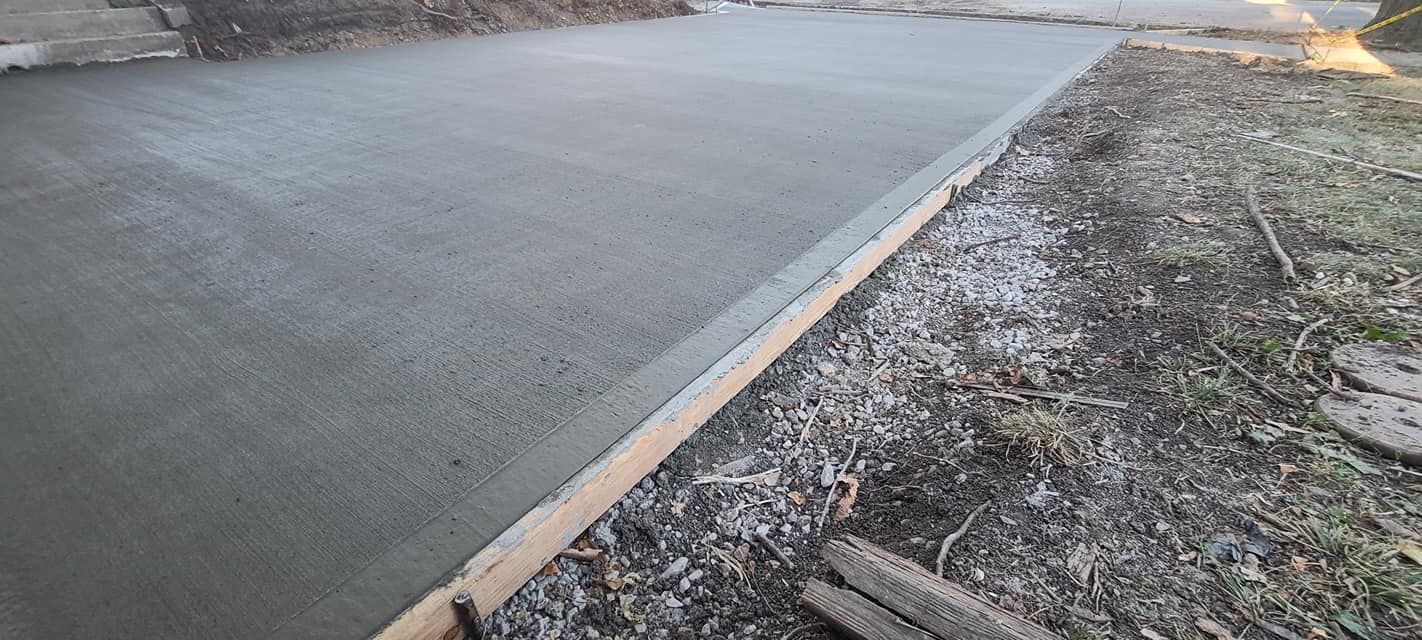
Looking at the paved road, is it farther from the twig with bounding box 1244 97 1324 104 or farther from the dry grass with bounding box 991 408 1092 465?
the dry grass with bounding box 991 408 1092 465

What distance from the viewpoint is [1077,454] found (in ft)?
6.14

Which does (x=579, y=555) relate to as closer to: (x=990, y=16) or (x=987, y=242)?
(x=987, y=242)

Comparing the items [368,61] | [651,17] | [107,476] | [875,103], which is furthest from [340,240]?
[651,17]

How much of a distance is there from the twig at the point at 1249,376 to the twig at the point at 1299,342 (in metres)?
0.15

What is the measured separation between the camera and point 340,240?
2.86 meters

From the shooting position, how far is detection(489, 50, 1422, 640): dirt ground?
148 cm

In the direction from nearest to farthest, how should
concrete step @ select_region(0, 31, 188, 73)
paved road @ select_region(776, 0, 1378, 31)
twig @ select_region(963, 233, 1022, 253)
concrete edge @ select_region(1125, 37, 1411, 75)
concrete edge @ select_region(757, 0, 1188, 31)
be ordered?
twig @ select_region(963, 233, 1022, 253) < concrete step @ select_region(0, 31, 188, 73) < concrete edge @ select_region(1125, 37, 1411, 75) < concrete edge @ select_region(757, 0, 1188, 31) < paved road @ select_region(776, 0, 1378, 31)

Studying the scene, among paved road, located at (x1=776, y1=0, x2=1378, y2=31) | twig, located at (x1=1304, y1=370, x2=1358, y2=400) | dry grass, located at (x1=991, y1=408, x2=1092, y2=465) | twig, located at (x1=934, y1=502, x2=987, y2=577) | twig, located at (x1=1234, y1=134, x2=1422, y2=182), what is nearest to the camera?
twig, located at (x1=934, y1=502, x2=987, y2=577)

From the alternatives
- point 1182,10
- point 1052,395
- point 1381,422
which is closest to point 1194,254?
point 1381,422

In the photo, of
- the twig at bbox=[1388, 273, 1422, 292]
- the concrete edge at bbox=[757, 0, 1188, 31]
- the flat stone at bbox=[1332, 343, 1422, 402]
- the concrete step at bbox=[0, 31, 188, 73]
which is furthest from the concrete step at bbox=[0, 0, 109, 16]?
the concrete edge at bbox=[757, 0, 1188, 31]

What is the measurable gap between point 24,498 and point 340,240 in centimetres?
149

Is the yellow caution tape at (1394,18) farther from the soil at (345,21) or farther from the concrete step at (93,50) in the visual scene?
the concrete step at (93,50)

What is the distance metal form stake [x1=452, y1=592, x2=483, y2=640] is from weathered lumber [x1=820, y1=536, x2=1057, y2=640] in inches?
31.9

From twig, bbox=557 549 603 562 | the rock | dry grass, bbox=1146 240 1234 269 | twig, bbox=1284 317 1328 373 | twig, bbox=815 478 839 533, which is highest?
dry grass, bbox=1146 240 1234 269
